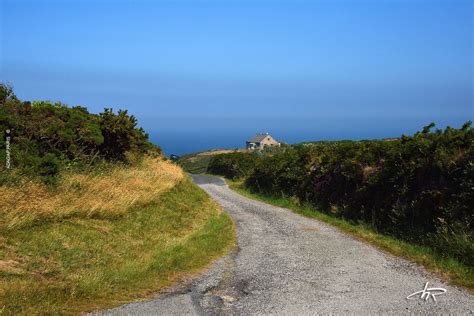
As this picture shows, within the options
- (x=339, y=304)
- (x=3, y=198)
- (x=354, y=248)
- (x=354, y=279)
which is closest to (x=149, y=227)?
(x=3, y=198)

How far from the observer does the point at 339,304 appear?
7691 mm

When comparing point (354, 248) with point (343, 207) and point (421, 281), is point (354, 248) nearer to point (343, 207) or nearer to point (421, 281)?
point (421, 281)

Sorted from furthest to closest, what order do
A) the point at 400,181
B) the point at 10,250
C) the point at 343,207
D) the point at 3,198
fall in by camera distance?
1. the point at 343,207
2. the point at 400,181
3. the point at 3,198
4. the point at 10,250

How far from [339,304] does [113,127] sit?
1530cm

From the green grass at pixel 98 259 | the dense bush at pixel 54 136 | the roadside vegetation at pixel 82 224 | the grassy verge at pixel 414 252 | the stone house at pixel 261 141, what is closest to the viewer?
the green grass at pixel 98 259

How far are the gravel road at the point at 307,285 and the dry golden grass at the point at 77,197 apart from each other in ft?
11.7

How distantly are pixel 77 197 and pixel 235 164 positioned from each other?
3813 cm

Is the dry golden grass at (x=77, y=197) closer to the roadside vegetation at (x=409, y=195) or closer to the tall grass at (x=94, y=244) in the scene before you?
the tall grass at (x=94, y=244)

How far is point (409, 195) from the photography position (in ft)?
46.4

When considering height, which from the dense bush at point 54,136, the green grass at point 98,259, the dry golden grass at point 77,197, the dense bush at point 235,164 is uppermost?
the dense bush at point 54,136

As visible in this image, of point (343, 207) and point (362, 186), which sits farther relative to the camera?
point (343, 207)
